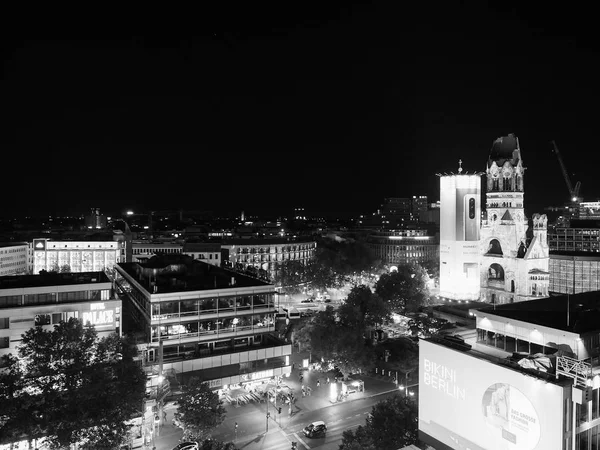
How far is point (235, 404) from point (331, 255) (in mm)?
73443

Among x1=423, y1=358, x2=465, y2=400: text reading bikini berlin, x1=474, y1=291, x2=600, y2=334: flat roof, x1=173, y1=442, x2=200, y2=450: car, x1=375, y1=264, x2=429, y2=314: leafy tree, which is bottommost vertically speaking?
x1=173, y1=442, x2=200, y2=450: car

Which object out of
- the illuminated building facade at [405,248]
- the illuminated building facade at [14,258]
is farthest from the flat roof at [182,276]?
the illuminated building facade at [405,248]

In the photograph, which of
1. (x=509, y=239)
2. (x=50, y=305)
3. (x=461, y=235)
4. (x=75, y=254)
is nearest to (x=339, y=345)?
(x=50, y=305)

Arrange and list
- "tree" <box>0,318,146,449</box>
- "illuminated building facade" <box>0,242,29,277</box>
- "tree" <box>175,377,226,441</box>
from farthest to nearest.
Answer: "illuminated building facade" <box>0,242,29,277</box> < "tree" <box>175,377,226,441</box> < "tree" <box>0,318,146,449</box>

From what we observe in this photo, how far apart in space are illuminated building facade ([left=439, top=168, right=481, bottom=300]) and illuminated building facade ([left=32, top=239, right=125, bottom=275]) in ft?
259

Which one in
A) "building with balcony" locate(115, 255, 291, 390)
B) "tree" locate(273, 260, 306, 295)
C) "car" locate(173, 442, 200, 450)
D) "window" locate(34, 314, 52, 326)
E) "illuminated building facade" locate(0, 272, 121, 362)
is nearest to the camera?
"car" locate(173, 442, 200, 450)

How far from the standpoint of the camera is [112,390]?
103 feet

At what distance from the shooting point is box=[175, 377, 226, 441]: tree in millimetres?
32969

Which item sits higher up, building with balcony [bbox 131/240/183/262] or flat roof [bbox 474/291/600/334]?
flat roof [bbox 474/291/600/334]

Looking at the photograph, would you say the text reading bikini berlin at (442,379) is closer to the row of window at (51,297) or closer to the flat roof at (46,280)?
the row of window at (51,297)

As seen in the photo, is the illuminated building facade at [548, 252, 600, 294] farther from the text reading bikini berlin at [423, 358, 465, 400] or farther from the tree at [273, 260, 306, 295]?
the text reading bikini berlin at [423, 358, 465, 400]

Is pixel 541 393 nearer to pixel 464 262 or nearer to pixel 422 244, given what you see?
pixel 464 262

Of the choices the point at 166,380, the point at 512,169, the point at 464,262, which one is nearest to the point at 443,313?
the point at 464,262

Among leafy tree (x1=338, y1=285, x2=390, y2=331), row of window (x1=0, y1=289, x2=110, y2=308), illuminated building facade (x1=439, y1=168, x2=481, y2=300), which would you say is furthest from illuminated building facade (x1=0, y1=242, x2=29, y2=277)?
illuminated building facade (x1=439, y1=168, x2=481, y2=300)
